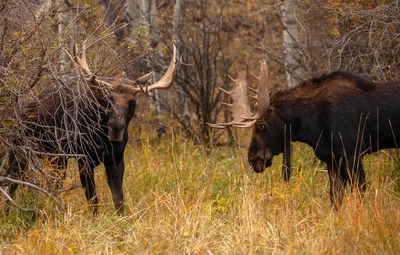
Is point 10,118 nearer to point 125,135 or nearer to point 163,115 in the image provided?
point 125,135

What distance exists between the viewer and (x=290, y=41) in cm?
1170

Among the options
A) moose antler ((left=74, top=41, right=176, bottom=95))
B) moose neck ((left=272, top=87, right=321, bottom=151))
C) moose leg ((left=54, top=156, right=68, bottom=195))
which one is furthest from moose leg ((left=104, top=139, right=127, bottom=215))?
moose neck ((left=272, top=87, right=321, bottom=151))

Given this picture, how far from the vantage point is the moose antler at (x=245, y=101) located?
8392 mm

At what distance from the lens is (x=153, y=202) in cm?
773

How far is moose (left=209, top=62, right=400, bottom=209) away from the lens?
8141 mm

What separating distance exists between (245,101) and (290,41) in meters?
3.12

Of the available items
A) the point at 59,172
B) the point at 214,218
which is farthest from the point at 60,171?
the point at 214,218

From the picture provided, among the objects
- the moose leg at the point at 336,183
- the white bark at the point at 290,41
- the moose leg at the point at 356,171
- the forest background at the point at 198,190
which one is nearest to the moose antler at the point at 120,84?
the forest background at the point at 198,190

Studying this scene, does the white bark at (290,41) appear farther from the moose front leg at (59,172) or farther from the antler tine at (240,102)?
the moose front leg at (59,172)

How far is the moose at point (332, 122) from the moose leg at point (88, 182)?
160cm

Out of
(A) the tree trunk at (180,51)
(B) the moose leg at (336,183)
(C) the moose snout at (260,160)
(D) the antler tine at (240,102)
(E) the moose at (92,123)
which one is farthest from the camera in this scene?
(A) the tree trunk at (180,51)

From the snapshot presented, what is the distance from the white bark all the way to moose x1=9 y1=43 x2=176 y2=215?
3.49m

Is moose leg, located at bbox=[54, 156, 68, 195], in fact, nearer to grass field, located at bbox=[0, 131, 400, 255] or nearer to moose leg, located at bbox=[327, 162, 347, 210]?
grass field, located at bbox=[0, 131, 400, 255]

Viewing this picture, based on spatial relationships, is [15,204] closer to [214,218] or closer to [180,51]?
[214,218]
